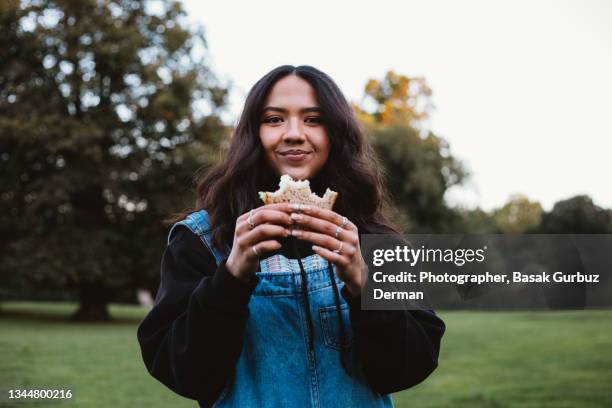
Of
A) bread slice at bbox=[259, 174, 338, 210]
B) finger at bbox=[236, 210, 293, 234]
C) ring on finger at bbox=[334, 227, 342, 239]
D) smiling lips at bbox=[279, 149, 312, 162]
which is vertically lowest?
ring on finger at bbox=[334, 227, 342, 239]

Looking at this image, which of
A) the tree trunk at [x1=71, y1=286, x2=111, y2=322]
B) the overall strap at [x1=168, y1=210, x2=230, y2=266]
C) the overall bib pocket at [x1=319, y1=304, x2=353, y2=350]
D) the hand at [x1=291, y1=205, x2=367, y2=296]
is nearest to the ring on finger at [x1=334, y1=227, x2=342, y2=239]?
the hand at [x1=291, y1=205, x2=367, y2=296]

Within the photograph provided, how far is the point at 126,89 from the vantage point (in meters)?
24.7

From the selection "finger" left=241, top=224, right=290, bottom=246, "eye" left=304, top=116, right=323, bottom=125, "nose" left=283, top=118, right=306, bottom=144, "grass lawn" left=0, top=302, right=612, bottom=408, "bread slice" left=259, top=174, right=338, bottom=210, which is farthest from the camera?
"grass lawn" left=0, top=302, right=612, bottom=408

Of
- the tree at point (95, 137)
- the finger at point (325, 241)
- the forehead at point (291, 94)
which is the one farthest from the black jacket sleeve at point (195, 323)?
the tree at point (95, 137)

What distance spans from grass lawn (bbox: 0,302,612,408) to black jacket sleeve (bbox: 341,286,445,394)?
22.1ft

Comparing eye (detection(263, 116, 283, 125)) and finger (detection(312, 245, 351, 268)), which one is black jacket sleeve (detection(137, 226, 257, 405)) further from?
eye (detection(263, 116, 283, 125))

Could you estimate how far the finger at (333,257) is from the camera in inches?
79.4

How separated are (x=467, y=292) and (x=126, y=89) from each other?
75.6 ft

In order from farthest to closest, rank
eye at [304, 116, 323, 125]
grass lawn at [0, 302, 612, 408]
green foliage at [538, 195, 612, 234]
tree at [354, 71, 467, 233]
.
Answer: tree at [354, 71, 467, 233], green foliage at [538, 195, 612, 234], grass lawn at [0, 302, 612, 408], eye at [304, 116, 323, 125]

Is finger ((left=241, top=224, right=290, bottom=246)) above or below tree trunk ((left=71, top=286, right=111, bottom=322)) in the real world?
above

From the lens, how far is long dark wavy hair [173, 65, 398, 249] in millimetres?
2535

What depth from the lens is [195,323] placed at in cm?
208

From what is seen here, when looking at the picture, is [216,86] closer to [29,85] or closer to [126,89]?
[126,89]

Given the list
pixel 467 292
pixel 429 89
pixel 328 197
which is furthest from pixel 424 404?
pixel 429 89
